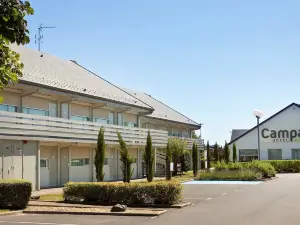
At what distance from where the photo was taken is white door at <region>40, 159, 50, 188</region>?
2780 cm

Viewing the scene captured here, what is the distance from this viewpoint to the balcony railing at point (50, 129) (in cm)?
2298

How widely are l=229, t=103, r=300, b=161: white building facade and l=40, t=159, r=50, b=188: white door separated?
126 feet

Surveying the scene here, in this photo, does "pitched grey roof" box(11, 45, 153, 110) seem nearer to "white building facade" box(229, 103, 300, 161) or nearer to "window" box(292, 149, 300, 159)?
"white building facade" box(229, 103, 300, 161)

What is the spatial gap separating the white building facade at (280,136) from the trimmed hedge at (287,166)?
10.2 meters

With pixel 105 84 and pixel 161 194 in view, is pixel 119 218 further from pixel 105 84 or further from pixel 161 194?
pixel 105 84

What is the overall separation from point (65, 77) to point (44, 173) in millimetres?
7473

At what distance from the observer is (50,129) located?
26125 millimetres

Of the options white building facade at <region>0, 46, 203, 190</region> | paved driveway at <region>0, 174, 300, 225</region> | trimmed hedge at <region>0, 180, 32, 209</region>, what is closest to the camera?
paved driveway at <region>0, 174, 300, 225</region>

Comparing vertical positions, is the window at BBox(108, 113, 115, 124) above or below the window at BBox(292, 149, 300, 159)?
above

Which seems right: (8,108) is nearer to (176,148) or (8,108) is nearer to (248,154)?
(176,148)

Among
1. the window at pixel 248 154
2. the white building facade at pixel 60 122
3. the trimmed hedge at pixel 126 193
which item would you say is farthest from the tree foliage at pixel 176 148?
the trimmed hedge at pixel 126 193

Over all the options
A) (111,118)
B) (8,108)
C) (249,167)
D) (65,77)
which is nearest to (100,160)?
(8,108)

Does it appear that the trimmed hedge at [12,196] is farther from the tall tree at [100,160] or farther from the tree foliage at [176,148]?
the tree foliage at [176,148]

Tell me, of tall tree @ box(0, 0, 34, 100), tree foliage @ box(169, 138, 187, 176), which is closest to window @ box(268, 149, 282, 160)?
Answer: tree foliage @ box(169, 138, 187, 176)
